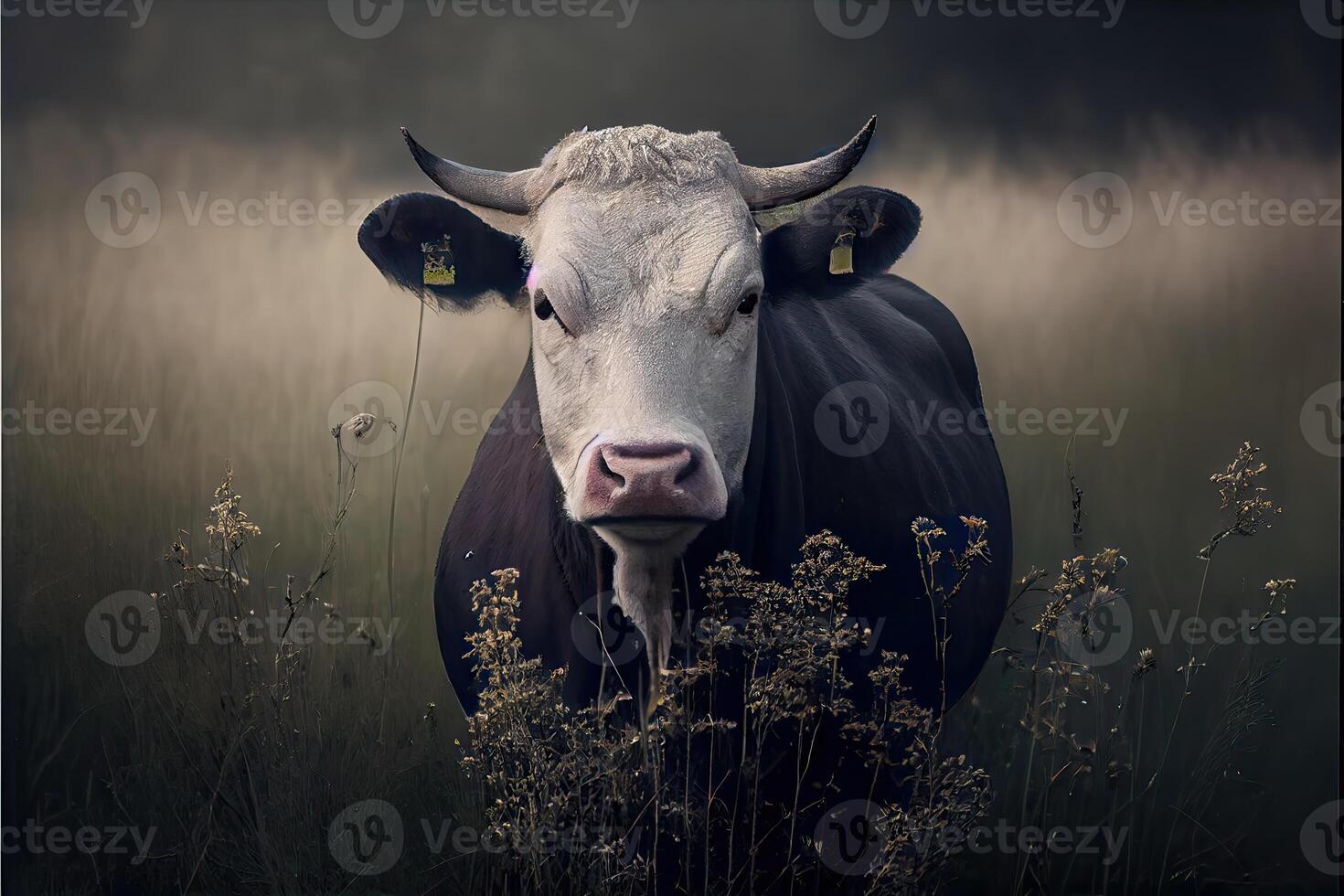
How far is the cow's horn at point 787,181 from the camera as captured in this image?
362 centimetres

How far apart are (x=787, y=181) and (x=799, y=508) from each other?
1116 millimetres

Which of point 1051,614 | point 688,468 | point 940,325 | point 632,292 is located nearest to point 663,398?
point 688,468

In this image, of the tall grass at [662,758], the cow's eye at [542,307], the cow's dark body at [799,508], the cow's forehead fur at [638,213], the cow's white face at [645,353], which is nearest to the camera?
the cow's white face at [645,353]

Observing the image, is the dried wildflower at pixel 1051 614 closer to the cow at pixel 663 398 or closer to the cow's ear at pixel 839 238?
the cow at pixel 663 398

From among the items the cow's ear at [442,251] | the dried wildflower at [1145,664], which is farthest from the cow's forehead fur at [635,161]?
the dried wildflower at [1145,664]

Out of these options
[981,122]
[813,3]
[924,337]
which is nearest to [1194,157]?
[981,122]

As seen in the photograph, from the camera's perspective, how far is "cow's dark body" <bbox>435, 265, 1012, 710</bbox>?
139 inches

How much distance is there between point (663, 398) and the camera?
3027 mm

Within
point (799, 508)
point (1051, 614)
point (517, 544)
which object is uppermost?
point (799, 508)

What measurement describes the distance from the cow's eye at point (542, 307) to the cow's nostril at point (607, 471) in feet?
1.97

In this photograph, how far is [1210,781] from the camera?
4.11 meters

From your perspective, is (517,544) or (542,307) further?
(517,544)

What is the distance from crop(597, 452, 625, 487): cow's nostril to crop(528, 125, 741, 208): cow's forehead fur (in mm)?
1009

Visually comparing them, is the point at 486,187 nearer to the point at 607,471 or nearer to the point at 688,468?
the point at 607,471
